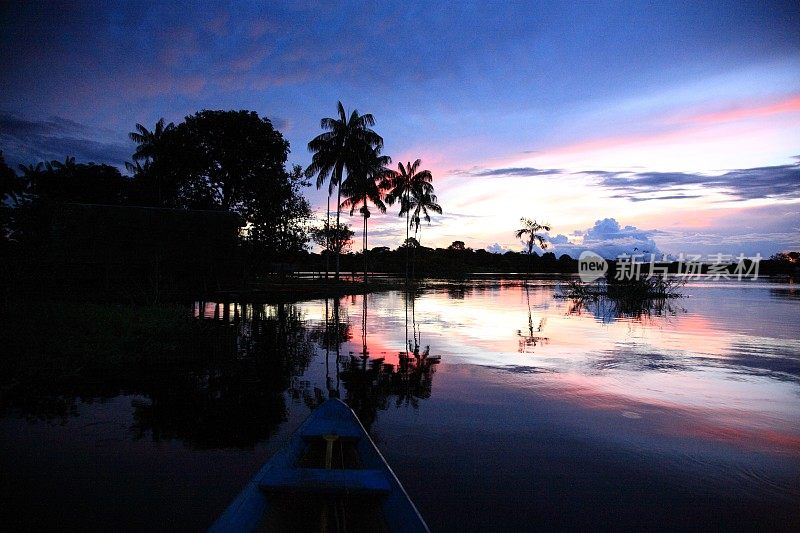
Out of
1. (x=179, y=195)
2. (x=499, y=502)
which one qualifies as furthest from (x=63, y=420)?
(x=179, y=195)

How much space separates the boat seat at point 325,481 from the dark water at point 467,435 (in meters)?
0.91

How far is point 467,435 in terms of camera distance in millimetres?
5465

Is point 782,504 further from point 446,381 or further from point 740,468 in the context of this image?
point 446,381

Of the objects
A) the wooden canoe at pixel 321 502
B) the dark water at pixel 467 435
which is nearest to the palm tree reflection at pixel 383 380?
the dark water at pixel 467 435

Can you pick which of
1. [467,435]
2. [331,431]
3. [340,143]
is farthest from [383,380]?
[340,143]

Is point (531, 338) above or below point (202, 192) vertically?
below

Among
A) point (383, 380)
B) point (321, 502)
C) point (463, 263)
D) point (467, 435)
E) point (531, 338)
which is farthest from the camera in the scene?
point (463, 263)

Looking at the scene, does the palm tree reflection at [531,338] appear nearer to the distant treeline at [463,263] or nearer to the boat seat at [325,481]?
the boat seat at [325,481]

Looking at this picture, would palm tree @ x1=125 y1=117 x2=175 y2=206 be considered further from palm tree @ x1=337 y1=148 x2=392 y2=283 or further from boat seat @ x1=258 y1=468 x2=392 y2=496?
boat seat @ x1=258 y1=468 x2=392 y2=496

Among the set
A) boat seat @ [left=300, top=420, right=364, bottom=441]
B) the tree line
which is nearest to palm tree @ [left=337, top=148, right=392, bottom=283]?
the tree line

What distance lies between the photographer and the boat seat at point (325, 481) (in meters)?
A: 3.03

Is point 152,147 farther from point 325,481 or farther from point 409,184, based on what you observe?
point 325,481

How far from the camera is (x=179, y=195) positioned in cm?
3725

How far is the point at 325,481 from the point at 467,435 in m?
2.69
